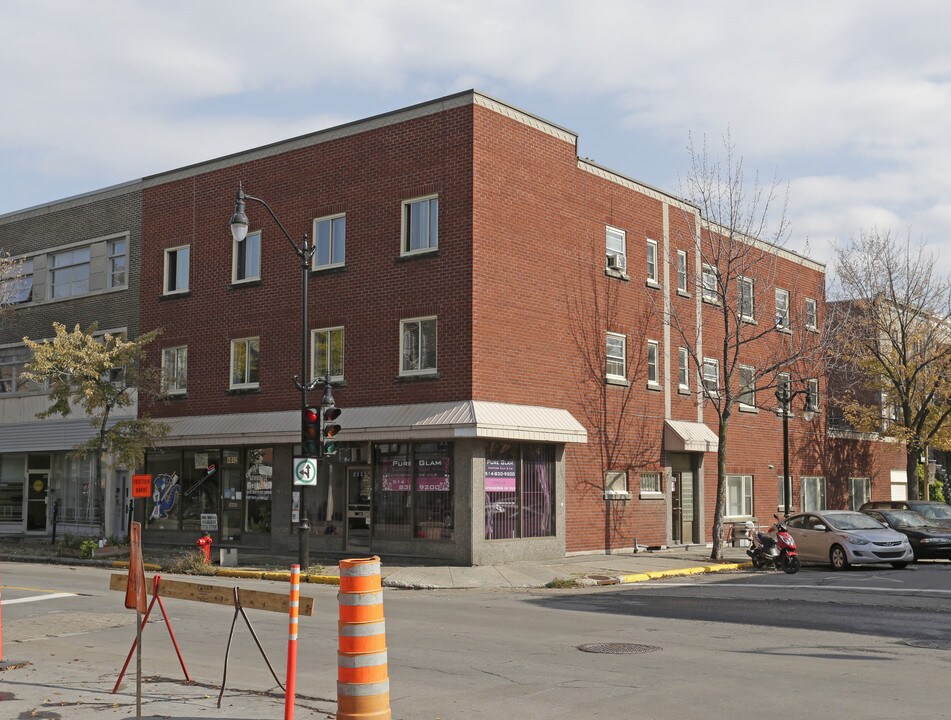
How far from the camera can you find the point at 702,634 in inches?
Answer: 526

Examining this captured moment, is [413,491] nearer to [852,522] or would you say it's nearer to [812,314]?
[852,522]

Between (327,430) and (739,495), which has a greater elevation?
(327,430)

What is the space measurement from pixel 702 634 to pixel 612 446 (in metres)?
16.0

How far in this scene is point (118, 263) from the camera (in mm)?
33969

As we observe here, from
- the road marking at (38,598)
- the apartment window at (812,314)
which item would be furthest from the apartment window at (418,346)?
the apartment window at (812,314)

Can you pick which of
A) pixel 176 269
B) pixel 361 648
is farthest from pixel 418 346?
pixel 361 648

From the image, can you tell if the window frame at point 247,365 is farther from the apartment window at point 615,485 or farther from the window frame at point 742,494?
the window frame at point 742,494

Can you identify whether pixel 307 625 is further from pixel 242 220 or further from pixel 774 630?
pixel 242 220

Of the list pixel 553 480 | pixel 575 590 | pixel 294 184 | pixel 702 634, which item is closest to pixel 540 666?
pixel 702 634

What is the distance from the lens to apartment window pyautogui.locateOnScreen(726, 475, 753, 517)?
35031 millimetres

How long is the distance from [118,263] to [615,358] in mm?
16725

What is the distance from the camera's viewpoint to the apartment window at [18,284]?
3709cm

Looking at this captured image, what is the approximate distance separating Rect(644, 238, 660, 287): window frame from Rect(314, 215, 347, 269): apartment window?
9753 millimetres

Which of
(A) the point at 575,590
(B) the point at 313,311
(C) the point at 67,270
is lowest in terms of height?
(A) the point at 575,590
